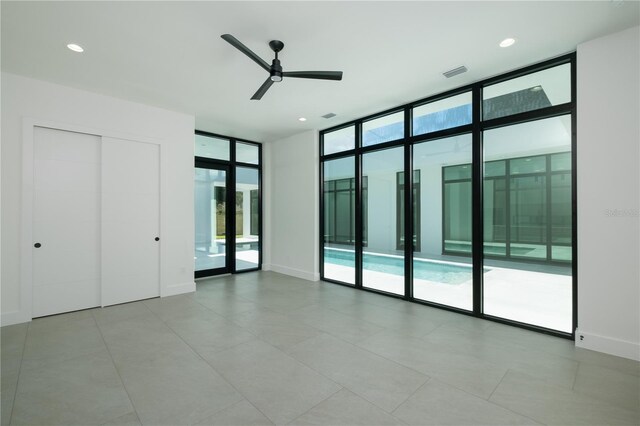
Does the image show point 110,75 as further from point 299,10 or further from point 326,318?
point 326,318

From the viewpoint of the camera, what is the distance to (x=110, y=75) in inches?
151

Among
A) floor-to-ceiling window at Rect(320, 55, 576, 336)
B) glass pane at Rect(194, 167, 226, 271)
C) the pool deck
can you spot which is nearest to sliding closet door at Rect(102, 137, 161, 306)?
glass pane at Rect(194, 167, 226, 271)

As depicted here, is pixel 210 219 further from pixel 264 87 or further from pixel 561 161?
pixel 561 161

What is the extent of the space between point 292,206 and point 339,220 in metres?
1.30

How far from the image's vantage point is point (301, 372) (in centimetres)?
267

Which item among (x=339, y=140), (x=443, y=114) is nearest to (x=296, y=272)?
(x=339, y=140)

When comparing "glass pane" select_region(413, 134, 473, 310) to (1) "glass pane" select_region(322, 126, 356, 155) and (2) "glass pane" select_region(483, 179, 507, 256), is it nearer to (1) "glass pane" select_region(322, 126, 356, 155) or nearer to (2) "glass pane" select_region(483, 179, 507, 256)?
(2) "glass pane" select_region(483, 179, 507, 256)

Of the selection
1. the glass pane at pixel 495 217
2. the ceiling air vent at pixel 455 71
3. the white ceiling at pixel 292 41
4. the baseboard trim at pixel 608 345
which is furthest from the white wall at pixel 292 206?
the baseboard trim at pixel 608 345

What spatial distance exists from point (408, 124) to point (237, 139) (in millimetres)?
4090

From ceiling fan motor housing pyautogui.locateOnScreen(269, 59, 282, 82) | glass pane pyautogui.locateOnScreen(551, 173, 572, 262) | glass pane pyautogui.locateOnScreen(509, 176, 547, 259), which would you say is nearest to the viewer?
ceiling fan motor housing pyautogui.locateOnScreen(269, 59, 282, 82)

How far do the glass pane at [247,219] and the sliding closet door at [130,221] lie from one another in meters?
2.14

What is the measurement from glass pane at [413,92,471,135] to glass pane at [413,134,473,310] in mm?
216

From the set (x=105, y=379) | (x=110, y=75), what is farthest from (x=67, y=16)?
(x=105, y=379)

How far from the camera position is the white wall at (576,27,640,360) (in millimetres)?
2918
